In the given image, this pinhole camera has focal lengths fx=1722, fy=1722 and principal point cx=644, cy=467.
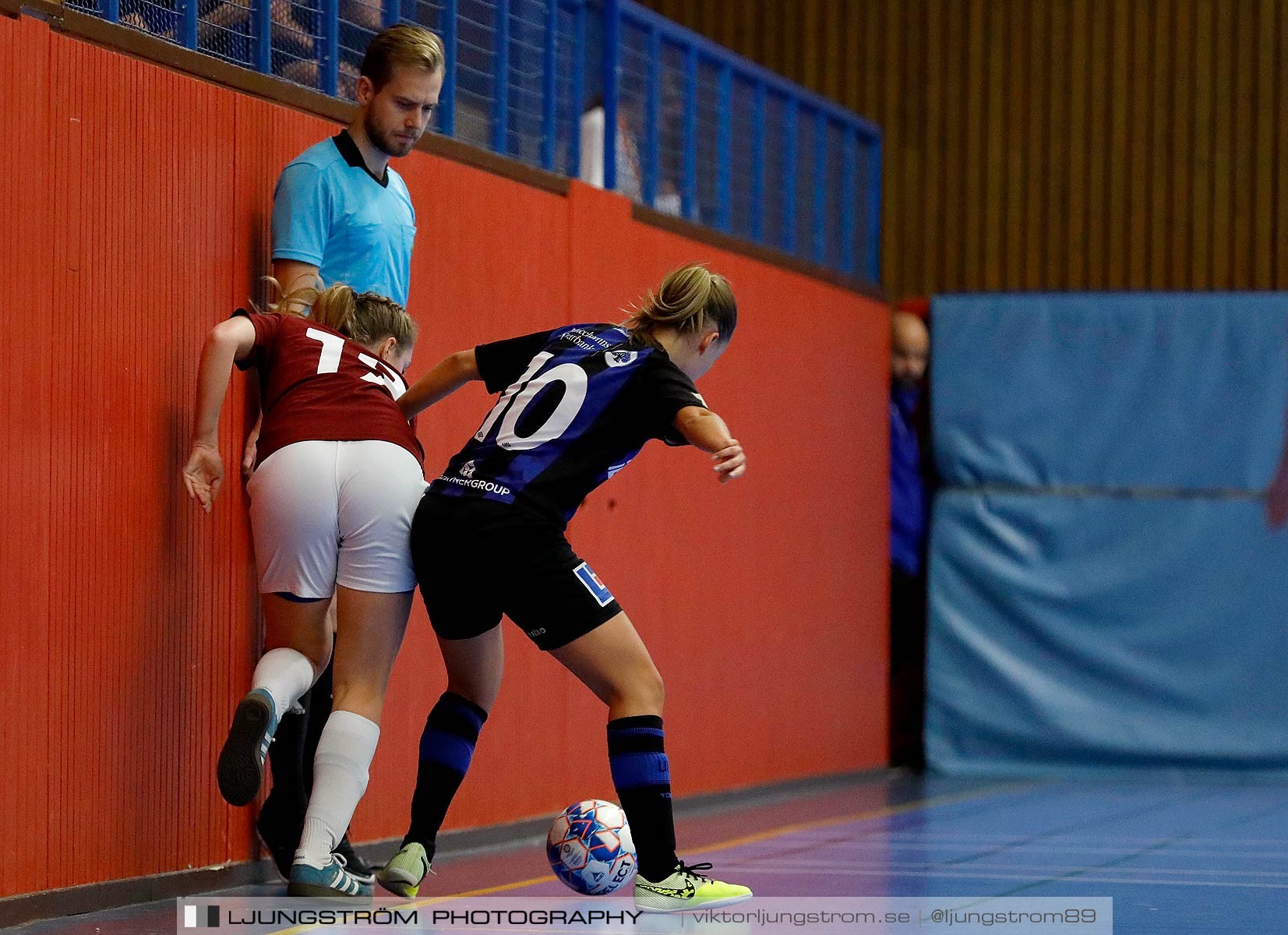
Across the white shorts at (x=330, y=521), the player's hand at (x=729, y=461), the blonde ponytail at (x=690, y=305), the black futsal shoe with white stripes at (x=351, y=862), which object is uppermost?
the blonde ponytail at (x=690, y=305)

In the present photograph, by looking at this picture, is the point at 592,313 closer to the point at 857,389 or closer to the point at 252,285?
the point at 252,285

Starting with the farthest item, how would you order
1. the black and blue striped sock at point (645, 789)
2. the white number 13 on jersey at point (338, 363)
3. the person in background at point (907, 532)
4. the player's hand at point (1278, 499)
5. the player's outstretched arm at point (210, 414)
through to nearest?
the person in background at point (907, 532)
the player's hand at point (1278, 499)
the white number 13 on jersey at point (338, 363)
the player's outstretched arm at point (210, 414)
the black and blue striped sock at point (645, 789)

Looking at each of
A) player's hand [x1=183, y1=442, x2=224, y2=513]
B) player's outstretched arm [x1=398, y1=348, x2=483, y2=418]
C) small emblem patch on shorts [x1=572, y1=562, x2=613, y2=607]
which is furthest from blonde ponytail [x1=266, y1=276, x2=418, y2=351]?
small emblem patch on shorts [x1=572, y1=562, x2=613, y2=607]

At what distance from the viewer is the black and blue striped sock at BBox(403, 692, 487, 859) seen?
12.8 ft

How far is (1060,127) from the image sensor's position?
9.78 metres

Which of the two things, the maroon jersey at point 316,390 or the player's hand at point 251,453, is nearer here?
the maroon jersey at point 316,390

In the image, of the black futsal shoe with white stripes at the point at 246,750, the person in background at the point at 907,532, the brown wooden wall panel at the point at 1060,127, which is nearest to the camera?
the black futsal shoe with white stripes at the point at 246,750

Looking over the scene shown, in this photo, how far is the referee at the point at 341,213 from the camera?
4.31 metres

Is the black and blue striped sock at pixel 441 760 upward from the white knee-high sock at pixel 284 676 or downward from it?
downward

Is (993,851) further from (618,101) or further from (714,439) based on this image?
(618,101)

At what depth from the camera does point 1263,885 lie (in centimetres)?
455

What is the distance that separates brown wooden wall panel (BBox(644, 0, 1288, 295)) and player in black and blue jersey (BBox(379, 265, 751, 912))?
6.25m

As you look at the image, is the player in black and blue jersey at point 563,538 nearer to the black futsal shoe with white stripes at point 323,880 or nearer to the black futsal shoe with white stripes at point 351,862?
the black futsal shoe with white stripes at point 323,880

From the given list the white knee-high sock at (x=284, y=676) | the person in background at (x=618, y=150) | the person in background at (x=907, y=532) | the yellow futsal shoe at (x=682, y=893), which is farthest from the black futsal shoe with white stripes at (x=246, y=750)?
the person in background at (x=907, y=532)
